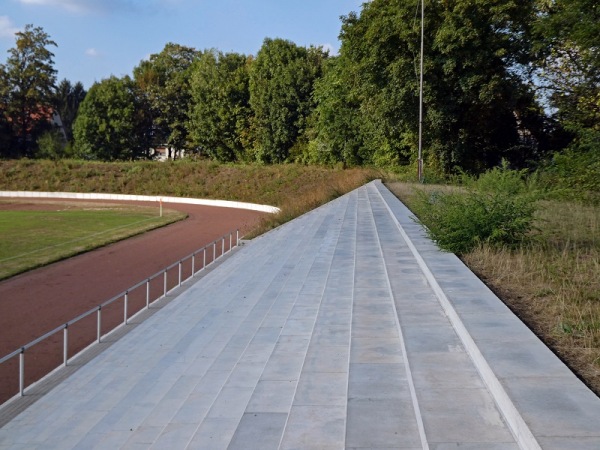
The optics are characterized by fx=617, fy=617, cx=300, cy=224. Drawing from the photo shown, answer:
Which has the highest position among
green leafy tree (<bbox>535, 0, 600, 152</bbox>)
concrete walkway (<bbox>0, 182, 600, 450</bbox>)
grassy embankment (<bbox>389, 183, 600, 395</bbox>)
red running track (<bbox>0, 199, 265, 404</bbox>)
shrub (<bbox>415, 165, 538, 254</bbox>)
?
green leafy tree (<bbox>535, 0, 600, 152</bbox>)

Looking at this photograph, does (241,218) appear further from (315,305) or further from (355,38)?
(315,305)

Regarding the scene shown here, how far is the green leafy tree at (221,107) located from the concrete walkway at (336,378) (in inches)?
2354

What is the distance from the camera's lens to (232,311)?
1038 centimetres

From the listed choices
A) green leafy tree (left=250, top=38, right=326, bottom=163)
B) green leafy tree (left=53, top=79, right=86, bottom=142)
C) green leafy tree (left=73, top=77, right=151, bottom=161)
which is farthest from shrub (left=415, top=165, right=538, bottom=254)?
green leafy tree (left=53, top=79, right=86, bottom=142)

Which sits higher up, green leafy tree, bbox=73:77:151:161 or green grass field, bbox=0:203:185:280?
green leafy tree, bbox=73:77:151:161

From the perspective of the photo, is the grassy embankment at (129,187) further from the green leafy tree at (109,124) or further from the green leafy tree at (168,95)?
the green leafy tree at (168,95)

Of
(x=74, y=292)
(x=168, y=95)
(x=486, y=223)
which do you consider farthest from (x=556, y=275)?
(x=168, y=95)

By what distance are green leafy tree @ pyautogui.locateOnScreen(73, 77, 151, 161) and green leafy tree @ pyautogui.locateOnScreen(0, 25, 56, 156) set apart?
7.91m

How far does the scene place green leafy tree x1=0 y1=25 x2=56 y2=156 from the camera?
257 ft

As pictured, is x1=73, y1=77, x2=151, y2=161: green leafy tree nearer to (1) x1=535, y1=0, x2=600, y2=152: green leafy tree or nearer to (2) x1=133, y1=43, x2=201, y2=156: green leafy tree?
(2) x1=133, y1=43, x2=201, y2=156: green leafy tree

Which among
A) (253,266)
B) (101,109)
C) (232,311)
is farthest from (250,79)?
(232,311)

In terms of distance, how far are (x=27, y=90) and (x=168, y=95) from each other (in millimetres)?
19142

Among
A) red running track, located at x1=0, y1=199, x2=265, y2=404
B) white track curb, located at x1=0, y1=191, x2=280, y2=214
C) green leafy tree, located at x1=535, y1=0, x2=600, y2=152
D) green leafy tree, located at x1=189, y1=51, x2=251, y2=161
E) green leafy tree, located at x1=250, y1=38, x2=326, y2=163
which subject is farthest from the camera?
green leafy tree, located at x1=189, y1=51, x2=251, y2=161

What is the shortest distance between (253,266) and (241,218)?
29.0 metres
